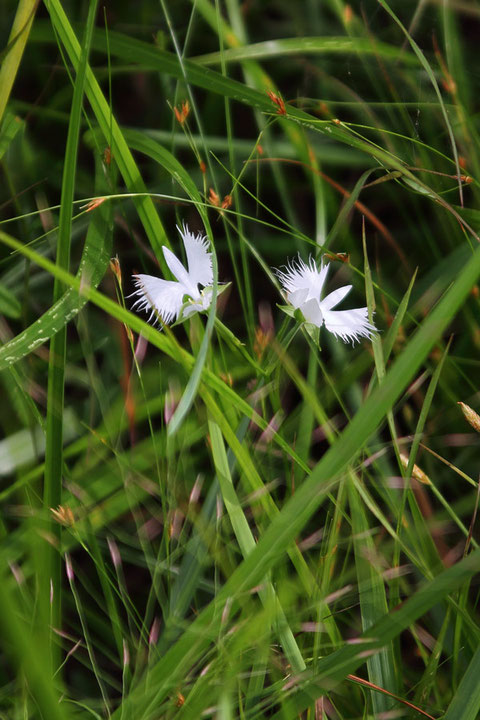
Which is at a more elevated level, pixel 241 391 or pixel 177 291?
pixel 177 291

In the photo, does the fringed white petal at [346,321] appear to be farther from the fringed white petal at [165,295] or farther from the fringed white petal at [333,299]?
the fringed white petal at [165,295]

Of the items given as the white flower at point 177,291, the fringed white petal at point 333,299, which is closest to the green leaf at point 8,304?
the white flower at point 177,291

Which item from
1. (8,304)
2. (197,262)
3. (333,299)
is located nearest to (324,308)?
(333,299)

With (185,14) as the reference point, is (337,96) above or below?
below

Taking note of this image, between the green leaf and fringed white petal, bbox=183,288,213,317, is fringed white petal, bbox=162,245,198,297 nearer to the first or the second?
fringed white petal, bbox=183,288,213,317

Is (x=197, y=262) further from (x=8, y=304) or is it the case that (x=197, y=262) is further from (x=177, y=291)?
(x=8, y=304)

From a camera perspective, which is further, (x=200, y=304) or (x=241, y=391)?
(x=241, y=391)

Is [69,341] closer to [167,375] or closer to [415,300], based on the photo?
[167,375]

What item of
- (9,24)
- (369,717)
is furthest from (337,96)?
(369,717)
